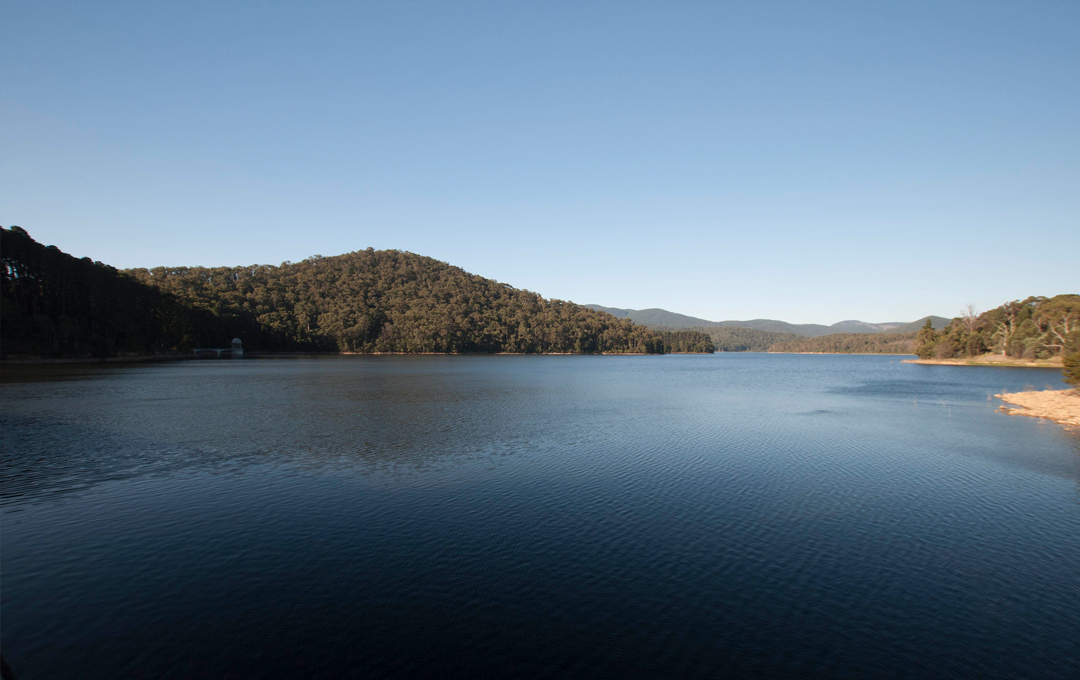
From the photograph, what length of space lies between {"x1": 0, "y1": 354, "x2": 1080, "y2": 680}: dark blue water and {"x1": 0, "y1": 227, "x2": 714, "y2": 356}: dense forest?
76.7m

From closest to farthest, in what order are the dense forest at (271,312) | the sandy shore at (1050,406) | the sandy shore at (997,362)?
the sandy shore at (1050,406), the dense forest at (271,312), the sandy shore at (997,362)

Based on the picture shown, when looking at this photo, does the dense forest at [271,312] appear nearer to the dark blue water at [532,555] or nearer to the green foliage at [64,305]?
the green foliage at [64,305]

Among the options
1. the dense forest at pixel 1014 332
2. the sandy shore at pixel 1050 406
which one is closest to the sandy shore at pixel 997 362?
the dense forest at pixel 1014 332

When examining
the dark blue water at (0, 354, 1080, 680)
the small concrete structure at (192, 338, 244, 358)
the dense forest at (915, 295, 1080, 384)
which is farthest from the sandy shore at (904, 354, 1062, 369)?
the small concrete structure at (192, 338, 244, 358)

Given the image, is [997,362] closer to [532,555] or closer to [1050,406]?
[1050,406]

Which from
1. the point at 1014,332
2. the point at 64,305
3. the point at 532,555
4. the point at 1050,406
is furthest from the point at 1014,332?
the point at 64,305

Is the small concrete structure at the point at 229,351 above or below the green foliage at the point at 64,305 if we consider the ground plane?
below

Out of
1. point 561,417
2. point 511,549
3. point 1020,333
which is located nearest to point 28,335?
point 561,417

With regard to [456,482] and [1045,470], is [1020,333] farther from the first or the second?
[456,482]

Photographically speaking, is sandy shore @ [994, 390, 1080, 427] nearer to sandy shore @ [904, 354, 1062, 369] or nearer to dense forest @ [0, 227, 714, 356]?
sandy shore @ [904, 354, 1062, 369]

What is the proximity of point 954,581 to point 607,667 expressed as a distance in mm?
8092

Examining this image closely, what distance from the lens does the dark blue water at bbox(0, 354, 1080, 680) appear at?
744 cm

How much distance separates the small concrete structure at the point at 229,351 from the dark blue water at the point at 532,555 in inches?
4520

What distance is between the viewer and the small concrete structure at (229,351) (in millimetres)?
124375
